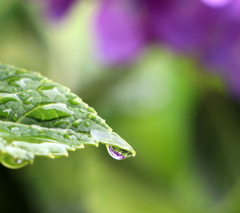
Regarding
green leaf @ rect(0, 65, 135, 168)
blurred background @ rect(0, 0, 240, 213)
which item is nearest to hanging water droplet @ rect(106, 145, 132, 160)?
green leaf @ rect(0, 65, 135, 168)

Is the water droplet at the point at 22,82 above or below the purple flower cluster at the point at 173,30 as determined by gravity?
below

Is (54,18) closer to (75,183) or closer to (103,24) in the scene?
(103,24)

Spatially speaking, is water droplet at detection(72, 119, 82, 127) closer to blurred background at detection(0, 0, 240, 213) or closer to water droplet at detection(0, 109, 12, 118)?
water droplet at detection(0, 109, 12, 118)

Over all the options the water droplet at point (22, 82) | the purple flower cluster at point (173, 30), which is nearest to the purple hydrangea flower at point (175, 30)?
the purple flower cluster at point (173, 30)

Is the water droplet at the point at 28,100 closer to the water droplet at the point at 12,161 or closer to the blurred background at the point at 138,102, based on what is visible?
the water droplet at the point at 12,161

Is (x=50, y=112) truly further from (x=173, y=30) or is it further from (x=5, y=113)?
(x=173, y=30)

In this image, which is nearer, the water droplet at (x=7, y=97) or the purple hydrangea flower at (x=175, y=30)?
the water droplet at (x=7, y=97)

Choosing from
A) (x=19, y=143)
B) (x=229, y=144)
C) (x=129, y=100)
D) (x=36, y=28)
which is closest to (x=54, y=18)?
(x=36, y=28)

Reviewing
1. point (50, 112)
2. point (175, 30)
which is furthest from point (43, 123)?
point (175, 30)
